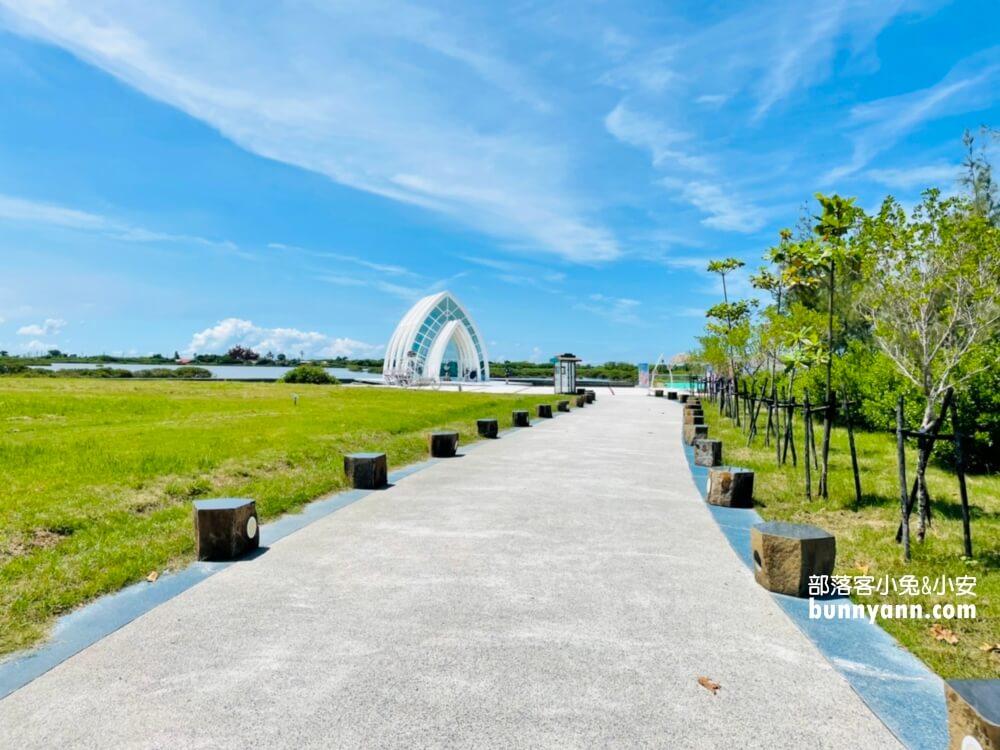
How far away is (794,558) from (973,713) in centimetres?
227

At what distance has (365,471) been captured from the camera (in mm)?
8367

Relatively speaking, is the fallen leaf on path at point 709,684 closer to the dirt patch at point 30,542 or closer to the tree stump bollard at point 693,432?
the dirt patch at point 30,542

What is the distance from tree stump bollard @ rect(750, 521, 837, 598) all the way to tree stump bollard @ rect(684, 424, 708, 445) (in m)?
8.98

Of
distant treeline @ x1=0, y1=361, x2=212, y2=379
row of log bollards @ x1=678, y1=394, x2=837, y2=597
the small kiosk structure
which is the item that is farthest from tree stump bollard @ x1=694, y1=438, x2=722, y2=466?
distant treeline @ x1=0, y1=361, x2=212, y2=379

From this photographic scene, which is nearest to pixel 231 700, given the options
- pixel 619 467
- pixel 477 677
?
pixel 477 677

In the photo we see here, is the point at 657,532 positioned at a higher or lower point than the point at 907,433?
lower

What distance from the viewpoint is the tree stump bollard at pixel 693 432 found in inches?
535

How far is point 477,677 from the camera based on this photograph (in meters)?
3.24

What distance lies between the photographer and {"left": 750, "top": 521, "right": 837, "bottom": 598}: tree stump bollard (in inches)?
177

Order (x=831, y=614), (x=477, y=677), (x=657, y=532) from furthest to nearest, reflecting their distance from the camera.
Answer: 1. (x=657, y=532)
2. (x=831, y=614)
3. (x=477, y=677)

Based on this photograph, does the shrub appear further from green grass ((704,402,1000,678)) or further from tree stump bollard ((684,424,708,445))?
green grass ((704,402,1000,678))

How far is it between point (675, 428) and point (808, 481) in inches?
401

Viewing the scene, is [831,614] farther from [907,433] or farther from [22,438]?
[22,438]

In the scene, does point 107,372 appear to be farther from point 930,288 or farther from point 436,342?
point 930,288
